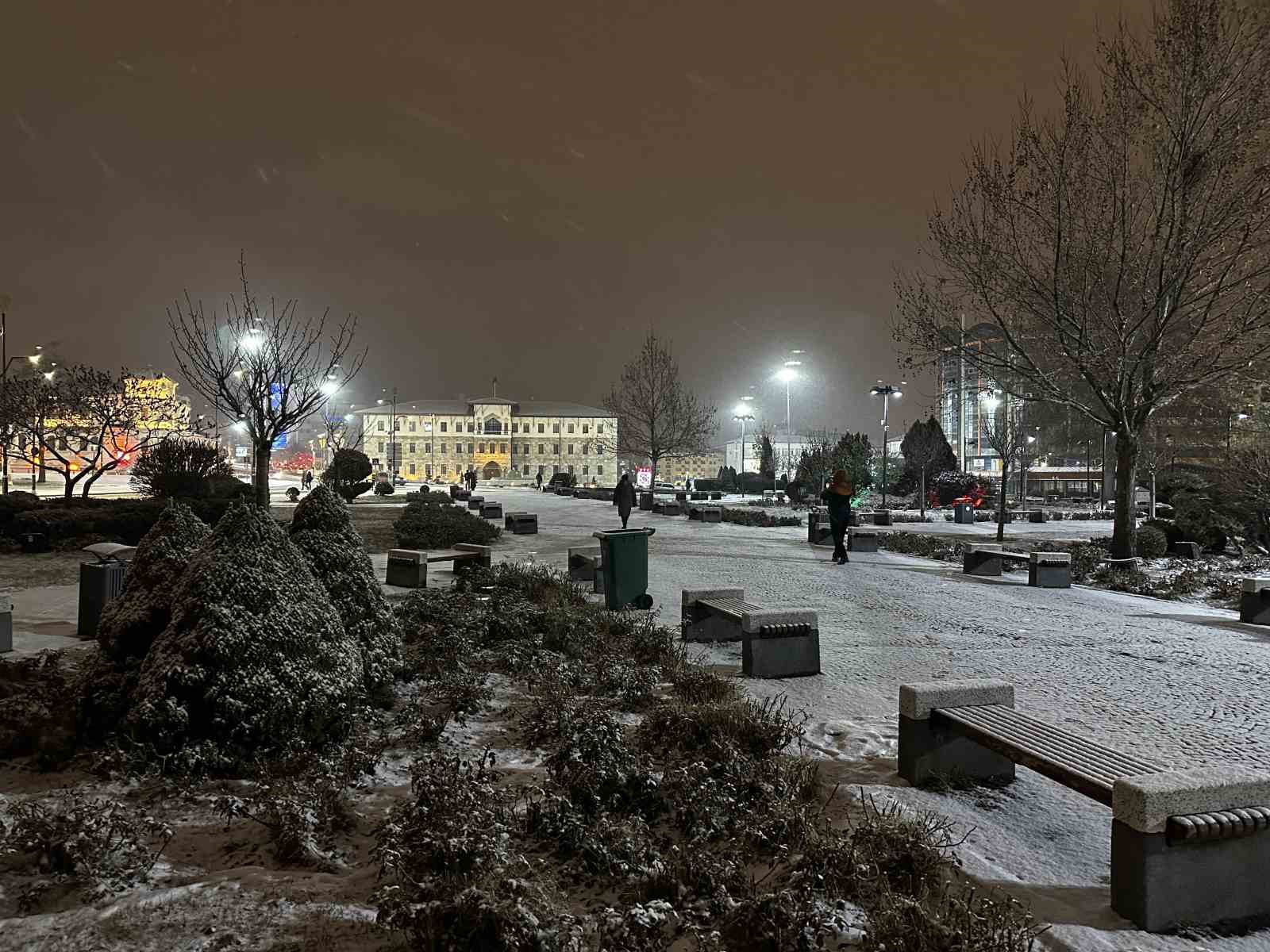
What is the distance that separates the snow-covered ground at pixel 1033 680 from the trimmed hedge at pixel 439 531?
4.21m

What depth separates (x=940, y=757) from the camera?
14.5 feet

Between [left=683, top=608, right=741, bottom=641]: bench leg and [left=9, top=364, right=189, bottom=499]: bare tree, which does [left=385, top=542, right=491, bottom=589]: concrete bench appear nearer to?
[left=683, top=608, right=741, bottom=641]: bench leg

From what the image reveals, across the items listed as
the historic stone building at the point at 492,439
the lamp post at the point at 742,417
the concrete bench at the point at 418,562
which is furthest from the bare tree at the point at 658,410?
the historic stone building at the point at 492,439

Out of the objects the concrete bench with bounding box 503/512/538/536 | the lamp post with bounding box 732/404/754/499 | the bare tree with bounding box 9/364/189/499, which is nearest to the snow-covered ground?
the concrete bench with bounding box 503/512/538/536

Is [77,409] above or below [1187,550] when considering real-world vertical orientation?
above

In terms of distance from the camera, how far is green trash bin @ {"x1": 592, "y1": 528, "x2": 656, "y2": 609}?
9.75 metres

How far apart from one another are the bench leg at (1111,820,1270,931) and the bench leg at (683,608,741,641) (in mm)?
5263

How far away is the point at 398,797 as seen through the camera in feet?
13.4

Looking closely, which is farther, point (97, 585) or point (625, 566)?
point (625, 566)

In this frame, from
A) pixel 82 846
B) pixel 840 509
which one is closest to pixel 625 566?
pixel 82 846

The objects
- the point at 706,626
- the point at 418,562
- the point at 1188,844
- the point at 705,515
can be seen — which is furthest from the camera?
the point at 705,515

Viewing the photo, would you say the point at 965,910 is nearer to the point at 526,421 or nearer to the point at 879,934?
the point at 879,934

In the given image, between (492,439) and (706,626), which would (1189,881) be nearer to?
(706,626)

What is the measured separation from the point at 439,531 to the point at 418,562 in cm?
599
